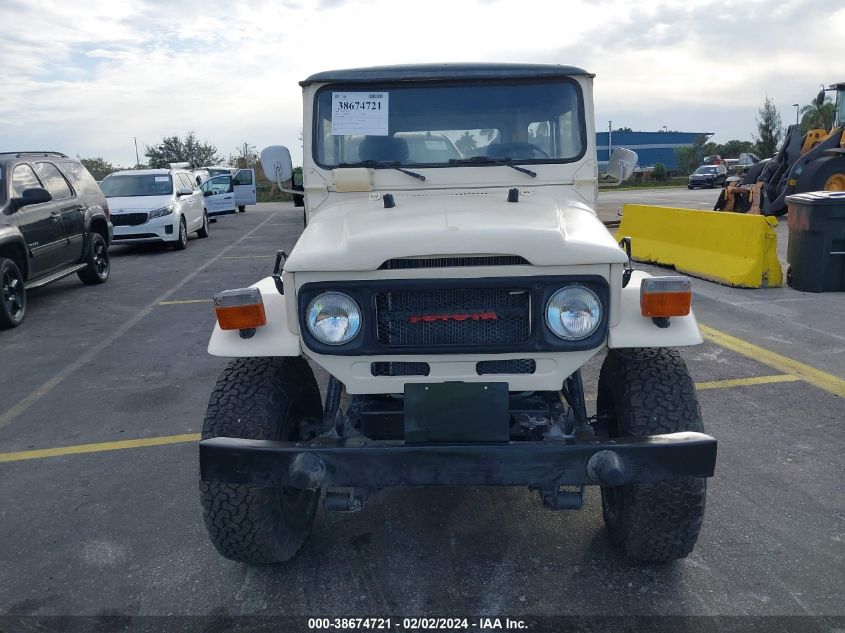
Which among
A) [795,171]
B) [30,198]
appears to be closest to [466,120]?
[30,198]

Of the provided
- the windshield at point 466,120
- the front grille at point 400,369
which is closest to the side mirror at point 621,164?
the windshield at point 466,120

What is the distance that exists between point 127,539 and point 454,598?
1671mm

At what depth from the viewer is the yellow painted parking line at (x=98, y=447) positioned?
14.8ft

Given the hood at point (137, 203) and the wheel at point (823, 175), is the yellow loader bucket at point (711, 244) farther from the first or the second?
the hood at point (137, 203)

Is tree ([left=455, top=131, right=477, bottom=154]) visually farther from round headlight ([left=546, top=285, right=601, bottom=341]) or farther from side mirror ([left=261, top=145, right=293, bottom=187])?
round headlight ([left=546, top=285, right=601, bottom=341])

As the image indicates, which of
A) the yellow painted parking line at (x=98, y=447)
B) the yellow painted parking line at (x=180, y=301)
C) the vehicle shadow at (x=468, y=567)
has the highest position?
the yellow painted parking line at (x=180, y=301)

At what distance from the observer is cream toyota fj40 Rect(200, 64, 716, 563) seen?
2.55 meters

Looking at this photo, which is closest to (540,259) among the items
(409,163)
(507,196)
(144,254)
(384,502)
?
(507,196)

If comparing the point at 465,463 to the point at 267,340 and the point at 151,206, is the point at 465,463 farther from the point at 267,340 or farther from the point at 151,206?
the point at 151,206

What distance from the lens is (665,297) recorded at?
9.09 ft

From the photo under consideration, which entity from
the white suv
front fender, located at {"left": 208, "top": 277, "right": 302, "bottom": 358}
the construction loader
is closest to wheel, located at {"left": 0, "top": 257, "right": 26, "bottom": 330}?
front fender, located at {"left": 208, "top": 277, "right": 302, "bottom": 358}

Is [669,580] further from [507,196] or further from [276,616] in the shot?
[507,196]

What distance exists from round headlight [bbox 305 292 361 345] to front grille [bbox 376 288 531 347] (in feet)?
0.32

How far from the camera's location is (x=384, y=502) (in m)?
3.74
